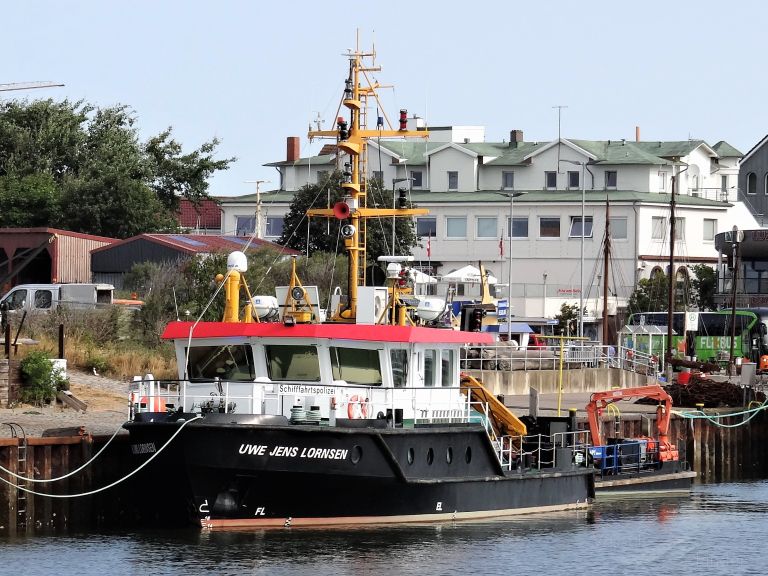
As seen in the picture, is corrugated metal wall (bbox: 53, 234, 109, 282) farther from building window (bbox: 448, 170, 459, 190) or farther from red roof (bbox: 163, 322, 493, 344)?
red roof (bbox: 163, 322, 493, 344)

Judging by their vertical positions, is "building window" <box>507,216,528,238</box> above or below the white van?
above

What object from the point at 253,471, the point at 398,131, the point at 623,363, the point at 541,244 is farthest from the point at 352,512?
the point at 541,244

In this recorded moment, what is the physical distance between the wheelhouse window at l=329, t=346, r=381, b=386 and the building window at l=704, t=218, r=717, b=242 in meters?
65.3

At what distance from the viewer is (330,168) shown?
8944 cm

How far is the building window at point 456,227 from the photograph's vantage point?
3477 inches

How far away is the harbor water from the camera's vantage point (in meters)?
24.9

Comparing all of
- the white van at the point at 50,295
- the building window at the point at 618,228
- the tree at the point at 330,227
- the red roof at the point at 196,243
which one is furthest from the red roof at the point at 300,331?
the building window at the point at 618,228

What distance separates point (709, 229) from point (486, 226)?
12836 mm

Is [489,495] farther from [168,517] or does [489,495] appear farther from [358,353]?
[168,517]

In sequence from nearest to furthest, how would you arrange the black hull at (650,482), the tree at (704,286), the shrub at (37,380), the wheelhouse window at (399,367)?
the wheelhouse window at (399,367) → the shrub at (37,380) → the black hull at (650,482) → the tree at (704,286)

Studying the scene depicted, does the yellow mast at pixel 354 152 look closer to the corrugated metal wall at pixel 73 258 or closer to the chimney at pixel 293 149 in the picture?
the corrugated metal wall at pixel 73 258

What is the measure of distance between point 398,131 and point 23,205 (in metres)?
48.8

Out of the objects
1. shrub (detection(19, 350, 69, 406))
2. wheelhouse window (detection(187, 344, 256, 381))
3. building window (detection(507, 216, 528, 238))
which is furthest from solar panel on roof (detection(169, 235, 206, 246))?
wheelhouse window (detection(187, 344, 256, 381))

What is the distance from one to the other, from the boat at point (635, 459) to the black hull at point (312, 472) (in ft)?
21.4
